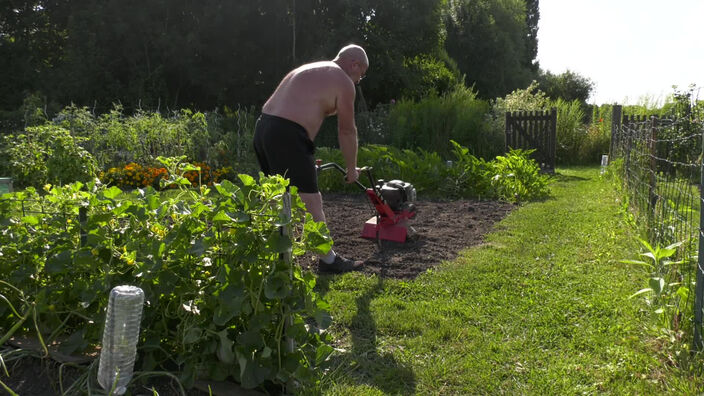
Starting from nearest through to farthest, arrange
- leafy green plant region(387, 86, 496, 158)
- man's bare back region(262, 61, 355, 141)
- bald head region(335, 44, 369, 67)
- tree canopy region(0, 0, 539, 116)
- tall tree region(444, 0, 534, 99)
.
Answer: man's bare back region(262, 61, 355, 141), bald head region(335, 44, 369, 67), leafy green plant region(387, 86, 496, 158), tree canopy region(0, 0, 539, 116), tall tree region(444, 0, 534, 99)

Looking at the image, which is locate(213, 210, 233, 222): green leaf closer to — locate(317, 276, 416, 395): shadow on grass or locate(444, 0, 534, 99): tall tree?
locate(317, 276, 416, 395): shadow on grass

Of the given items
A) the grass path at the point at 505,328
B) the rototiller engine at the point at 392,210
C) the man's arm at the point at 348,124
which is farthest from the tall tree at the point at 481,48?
the man's arm at the point at 348,124

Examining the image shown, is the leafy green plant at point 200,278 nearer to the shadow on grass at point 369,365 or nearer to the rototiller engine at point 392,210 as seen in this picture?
the shadow on grass at point 369,365

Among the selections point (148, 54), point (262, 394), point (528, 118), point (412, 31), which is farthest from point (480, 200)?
point (148, 54)

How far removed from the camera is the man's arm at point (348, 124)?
3.85m

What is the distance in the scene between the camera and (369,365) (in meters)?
2.80

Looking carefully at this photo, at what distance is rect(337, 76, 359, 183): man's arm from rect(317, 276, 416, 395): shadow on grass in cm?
118

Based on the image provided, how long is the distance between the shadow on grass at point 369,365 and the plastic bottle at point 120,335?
0.96 meters

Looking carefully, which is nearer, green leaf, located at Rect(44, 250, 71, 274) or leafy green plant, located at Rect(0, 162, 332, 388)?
leafy green plant, located at Rect(0, 162, 332, 388)

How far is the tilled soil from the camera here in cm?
452

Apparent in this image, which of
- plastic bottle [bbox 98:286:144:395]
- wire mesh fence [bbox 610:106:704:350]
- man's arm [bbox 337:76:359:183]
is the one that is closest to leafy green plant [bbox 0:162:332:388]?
plastic bottle [bbox 98:286:144:395]

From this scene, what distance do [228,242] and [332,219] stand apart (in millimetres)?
3969

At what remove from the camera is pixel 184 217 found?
92.0 inches

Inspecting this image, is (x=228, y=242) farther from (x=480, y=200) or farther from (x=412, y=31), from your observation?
(x=412, y=31)
